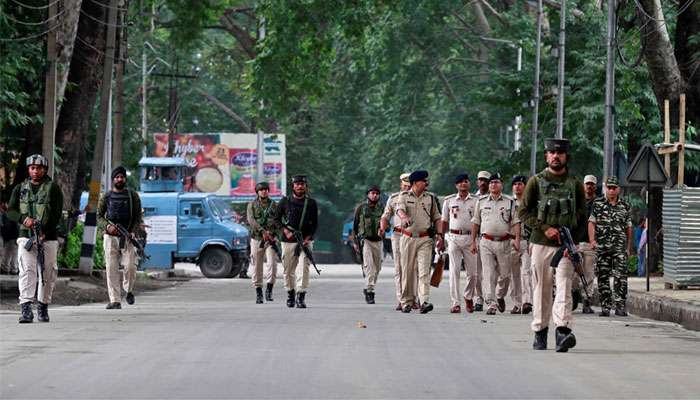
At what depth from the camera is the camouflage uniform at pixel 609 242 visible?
2344 cm

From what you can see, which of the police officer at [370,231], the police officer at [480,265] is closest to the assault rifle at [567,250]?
the police officer at [480,265]

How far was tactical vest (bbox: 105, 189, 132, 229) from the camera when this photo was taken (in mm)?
23750

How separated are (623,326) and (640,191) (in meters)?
25.7

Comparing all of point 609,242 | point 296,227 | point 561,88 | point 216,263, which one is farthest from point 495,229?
point 216,263

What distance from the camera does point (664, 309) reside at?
2288 centimetres

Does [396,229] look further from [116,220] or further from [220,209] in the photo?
[220,209]

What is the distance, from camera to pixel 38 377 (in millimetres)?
12508

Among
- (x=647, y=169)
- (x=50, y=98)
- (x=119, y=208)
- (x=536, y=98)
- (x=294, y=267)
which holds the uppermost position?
(x=536, y=98)

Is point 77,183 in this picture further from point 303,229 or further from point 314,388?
point 314,388

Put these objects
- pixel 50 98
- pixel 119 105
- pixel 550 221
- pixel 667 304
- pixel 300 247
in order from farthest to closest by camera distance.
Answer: pixel 119 105
pixel 50 98
pixel 300 247
pixel 667 304
pixel 550 221

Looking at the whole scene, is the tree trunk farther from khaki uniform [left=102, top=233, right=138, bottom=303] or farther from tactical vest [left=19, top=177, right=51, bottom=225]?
tactical vest [left=19, top=177, right=51, bottom=225]

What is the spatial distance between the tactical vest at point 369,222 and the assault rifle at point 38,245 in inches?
290

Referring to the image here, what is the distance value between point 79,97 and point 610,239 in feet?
41.4

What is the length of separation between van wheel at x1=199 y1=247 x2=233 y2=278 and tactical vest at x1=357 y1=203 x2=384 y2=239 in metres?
17.6
